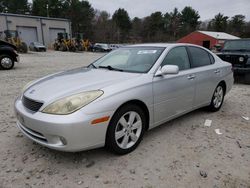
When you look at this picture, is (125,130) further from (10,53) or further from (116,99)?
(10,53)

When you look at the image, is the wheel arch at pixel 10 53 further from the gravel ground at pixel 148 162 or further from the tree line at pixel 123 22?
the tree line at pixel 123 22

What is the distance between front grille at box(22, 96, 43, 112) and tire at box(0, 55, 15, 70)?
8560 mm

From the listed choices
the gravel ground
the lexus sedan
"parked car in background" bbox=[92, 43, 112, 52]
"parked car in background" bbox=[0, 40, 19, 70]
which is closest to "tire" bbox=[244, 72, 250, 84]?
the lexus sedan

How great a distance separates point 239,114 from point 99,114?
11.1 ft

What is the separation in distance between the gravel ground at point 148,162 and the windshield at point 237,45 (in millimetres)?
5941

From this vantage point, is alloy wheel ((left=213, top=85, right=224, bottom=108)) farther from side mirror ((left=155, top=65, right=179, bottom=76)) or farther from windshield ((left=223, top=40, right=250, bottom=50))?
windshield ((left=223, top=40, right=250, bottom=50))

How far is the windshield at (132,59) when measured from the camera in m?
3.36

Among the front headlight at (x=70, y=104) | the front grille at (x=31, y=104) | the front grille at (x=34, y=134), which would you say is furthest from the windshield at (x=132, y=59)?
the front grille at (x=34, y=134)

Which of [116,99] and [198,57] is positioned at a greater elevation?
[198,57]

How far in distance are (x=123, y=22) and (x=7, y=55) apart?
2532 inches

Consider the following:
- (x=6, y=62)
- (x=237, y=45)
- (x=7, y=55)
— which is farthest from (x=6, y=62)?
(x=237, y=45)

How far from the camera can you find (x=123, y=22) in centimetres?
7075

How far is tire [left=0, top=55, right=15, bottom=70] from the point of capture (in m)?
10.2

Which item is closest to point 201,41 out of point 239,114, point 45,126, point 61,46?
point 61,46
